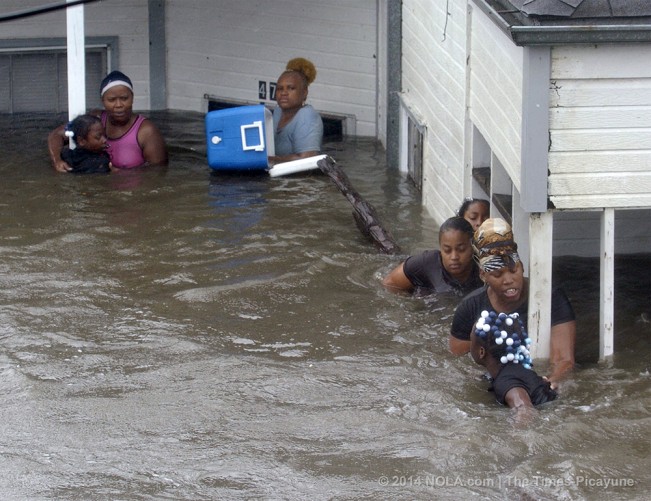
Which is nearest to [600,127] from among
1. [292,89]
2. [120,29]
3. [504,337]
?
[504,337]

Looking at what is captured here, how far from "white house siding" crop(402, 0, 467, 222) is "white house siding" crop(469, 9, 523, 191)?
40 cm

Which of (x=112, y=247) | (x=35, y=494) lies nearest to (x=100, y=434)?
(x=35, y=494)

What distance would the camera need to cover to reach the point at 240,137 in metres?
10.6

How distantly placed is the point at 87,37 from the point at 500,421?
9.25 meters

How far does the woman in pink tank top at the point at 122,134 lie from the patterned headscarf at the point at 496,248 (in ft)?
18.4

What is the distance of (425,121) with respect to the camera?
9789 millimetres

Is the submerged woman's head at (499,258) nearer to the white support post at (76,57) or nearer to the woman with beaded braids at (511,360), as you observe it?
the woman with beaded braids at (511,360)

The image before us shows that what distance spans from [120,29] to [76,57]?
10.0 ft

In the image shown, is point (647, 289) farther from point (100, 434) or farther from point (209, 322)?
point (100, 434)

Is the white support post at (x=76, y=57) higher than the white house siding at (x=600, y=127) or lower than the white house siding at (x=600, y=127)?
higher

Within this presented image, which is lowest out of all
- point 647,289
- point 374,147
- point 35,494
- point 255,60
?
point 35,494

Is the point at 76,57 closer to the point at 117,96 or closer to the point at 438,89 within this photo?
the point at 117,96

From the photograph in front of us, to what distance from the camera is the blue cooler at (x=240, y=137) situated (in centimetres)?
1055

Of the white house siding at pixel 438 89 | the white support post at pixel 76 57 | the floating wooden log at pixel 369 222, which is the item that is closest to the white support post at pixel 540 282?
the white house siding at pixel 438 89
